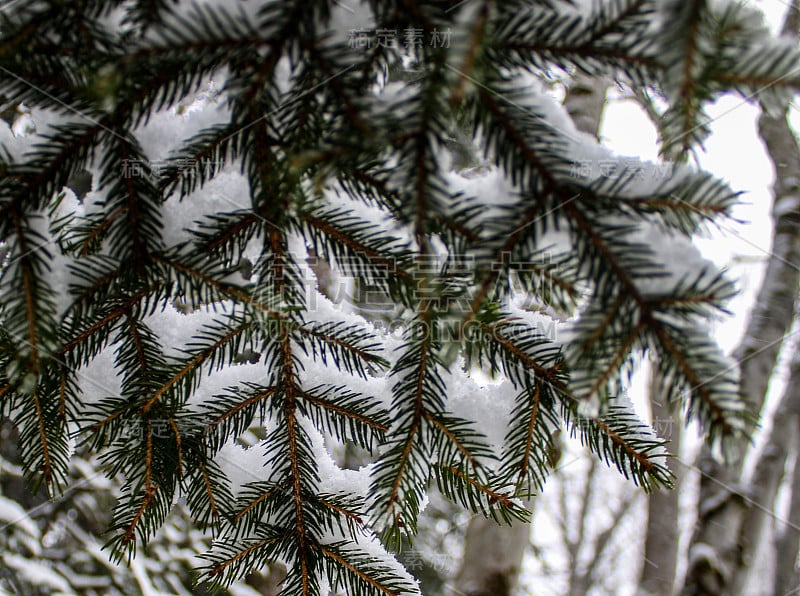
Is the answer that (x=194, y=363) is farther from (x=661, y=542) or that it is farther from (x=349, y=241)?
(x=661, y=542)

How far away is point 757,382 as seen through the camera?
99.2 inches

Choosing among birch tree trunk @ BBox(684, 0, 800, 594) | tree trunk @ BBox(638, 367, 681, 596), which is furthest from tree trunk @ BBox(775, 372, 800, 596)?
tree trunk @ BBox(638, 367, 681, 596)

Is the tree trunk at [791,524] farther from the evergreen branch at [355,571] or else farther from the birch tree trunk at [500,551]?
the evergreen branch at [355,571]

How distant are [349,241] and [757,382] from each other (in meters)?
2.53

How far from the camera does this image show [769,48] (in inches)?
21.4

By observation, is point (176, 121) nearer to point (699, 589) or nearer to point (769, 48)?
point (769, 48)

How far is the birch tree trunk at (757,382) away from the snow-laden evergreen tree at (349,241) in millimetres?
1785

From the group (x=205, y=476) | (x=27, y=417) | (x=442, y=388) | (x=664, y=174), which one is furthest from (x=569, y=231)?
(x=27, y=417)

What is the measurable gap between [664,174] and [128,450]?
993 mm

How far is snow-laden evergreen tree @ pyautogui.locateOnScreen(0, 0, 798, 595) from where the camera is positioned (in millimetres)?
563

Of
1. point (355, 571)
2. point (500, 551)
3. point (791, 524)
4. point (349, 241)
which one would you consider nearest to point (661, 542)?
point (791, 524)

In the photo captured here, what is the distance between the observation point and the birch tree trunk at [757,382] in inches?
88.4

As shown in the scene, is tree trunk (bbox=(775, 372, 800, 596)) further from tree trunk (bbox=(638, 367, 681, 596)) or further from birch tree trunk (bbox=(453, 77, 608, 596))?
birch tree trunk (bbox=(453, 77, 608, 596))

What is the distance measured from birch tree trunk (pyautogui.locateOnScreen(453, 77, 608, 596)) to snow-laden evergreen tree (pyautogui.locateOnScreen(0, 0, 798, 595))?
1.87 m
